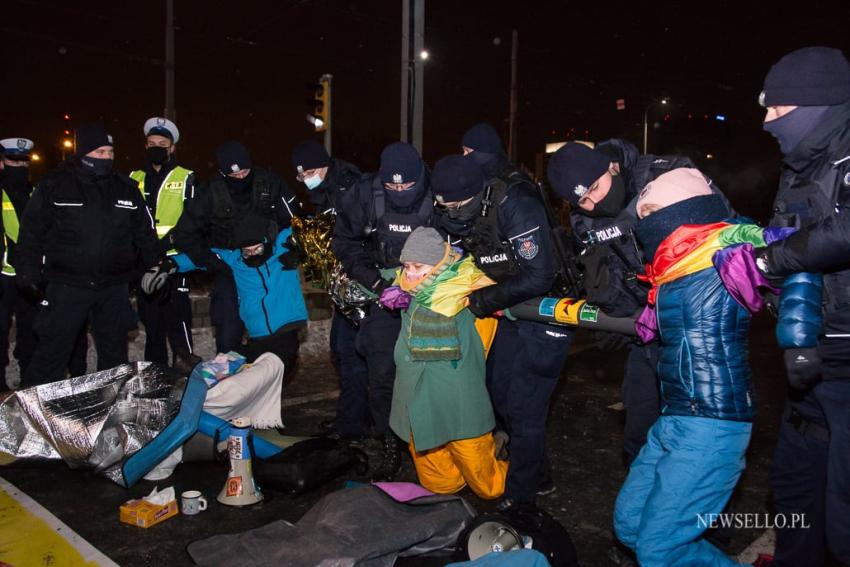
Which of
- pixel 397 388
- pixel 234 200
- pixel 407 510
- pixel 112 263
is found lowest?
pixel 407 510

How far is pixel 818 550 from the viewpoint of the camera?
2.96 metres

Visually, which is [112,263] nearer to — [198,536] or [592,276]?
[198,536]

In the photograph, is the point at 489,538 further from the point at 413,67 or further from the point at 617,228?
the point at 413,67

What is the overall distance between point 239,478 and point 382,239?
1.73 meters

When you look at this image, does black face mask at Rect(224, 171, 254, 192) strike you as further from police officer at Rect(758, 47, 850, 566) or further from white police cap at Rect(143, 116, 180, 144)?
police officer at Rect(758, 47, 850, 566)

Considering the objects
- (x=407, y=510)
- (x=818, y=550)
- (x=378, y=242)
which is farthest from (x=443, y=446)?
(x=818, y=550)

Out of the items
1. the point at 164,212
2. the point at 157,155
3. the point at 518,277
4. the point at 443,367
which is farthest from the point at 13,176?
the point at 518,277

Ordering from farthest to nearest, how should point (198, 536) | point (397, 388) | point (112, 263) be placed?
1. point (112, 263)
2. point (397, 388)
3. point (198, 536)

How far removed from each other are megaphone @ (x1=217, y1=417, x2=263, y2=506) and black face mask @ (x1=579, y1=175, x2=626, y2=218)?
246 centimetres

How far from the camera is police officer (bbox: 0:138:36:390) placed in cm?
652

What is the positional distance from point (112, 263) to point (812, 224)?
493 cm

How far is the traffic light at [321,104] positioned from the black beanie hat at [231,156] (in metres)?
7.01

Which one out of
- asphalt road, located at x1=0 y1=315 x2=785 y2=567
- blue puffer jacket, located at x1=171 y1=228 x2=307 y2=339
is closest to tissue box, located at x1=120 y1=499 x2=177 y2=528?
asphalt road, located at x1=0 y1=315 x2=785 y2=567

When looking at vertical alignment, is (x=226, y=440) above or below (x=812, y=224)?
below
